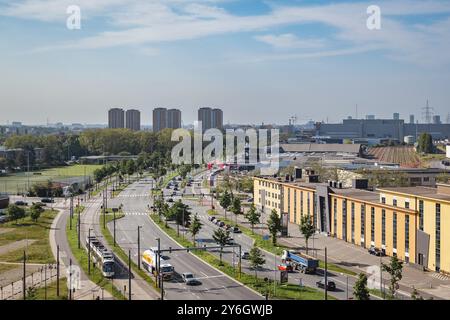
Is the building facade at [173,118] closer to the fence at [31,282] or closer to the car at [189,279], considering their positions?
the fence at [31,282]

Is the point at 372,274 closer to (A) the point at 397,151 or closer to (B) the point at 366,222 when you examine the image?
(B) the point at 366,222

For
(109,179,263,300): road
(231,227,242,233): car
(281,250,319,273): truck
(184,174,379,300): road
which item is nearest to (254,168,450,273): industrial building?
(231,227,242,233): car

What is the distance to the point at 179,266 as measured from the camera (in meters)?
10.8

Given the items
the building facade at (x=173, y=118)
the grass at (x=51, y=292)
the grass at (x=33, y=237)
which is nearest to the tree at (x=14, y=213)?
the grass at (x=33, y=237)

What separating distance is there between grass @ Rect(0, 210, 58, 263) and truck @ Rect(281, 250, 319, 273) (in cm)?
473

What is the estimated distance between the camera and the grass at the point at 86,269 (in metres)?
8.86

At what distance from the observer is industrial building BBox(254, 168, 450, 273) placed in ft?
34.4

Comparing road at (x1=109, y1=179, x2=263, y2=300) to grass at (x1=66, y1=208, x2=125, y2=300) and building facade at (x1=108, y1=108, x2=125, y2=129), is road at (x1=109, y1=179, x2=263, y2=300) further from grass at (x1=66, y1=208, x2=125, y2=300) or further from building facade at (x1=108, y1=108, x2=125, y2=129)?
building facade at (x1=108, y1=108, x2=125, y2=129)

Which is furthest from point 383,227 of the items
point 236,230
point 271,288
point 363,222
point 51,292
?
point 51,292

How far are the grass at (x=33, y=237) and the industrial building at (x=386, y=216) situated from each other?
6.30 m

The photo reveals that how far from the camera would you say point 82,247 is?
1273 cm

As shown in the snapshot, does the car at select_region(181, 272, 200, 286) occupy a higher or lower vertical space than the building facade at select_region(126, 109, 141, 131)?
lower
